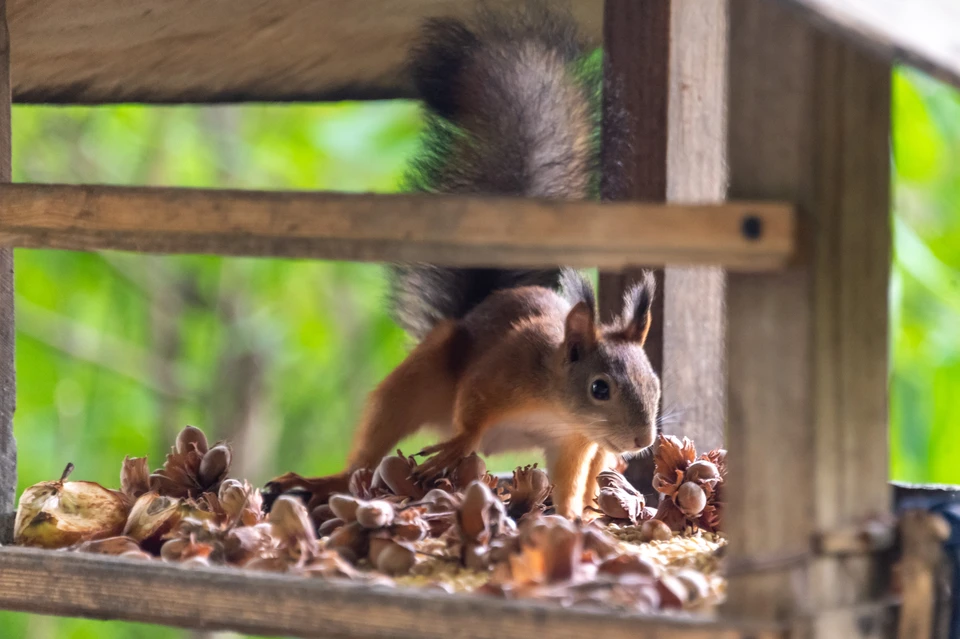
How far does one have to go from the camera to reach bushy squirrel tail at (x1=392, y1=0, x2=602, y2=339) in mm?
1601

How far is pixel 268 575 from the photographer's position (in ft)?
3.04

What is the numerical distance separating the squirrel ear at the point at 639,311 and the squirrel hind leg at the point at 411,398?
0.80 feet

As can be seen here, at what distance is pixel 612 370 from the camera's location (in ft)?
5.22

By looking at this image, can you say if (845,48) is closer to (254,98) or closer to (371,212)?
(371,212)

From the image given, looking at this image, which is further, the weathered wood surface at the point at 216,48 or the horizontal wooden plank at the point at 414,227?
the weathered wood surface at the point at 216,48

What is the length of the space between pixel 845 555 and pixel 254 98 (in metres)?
1.25

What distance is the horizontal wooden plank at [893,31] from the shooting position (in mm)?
739

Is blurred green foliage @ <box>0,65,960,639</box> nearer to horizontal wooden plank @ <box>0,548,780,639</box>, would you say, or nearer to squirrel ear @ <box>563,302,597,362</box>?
squirrel ear @ <box>563,302,597,362</box>

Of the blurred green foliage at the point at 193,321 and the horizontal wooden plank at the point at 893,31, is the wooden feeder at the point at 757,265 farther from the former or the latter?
the blurred green foliage at the point at 193,321

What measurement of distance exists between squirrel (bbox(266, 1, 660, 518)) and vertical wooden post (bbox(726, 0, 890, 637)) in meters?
0.69

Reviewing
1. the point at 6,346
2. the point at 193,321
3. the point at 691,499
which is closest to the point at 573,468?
the point at 691,499

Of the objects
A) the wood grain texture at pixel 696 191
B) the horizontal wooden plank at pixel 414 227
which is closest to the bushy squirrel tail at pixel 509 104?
the wood grain texture at pixel 696 191

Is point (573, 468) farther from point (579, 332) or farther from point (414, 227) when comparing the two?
point (414, 227)

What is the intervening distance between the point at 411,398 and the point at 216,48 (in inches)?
22.1
